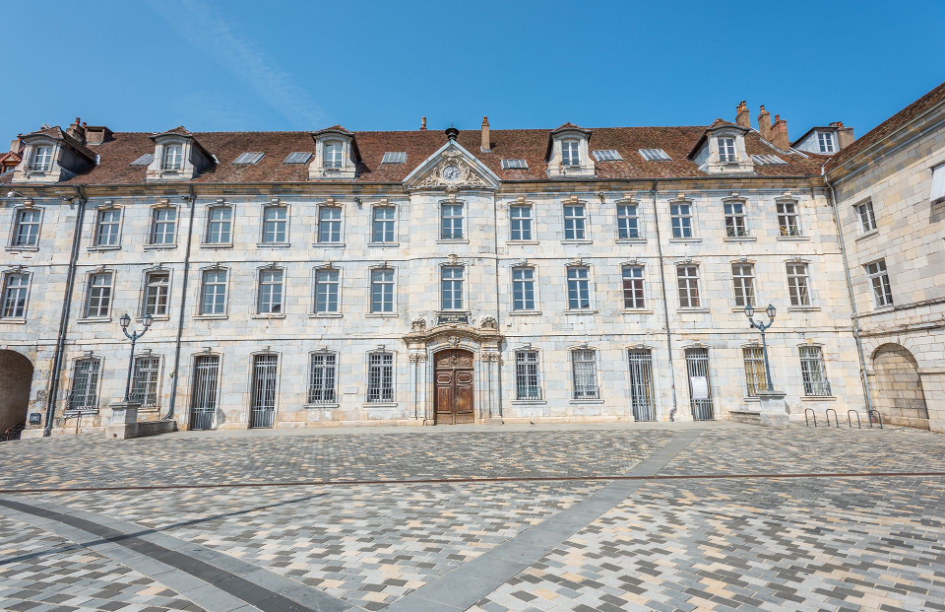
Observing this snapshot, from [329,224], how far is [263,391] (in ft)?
23.7

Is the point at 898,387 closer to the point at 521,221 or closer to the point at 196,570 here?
the point at 521,221

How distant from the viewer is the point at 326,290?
19375mm

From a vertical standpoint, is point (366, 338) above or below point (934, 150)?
below

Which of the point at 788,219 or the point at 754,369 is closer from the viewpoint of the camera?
the point at 754,369

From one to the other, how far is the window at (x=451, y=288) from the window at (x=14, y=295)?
16529mm

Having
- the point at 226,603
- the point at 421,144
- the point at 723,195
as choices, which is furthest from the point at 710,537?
the point at 421,144

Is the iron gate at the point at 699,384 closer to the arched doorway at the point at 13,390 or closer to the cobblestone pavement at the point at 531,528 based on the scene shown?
the cobblestone pavement at the point at 531,528

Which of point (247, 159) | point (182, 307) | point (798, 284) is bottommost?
point (182, 307)

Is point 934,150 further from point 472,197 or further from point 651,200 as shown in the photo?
point 472,197

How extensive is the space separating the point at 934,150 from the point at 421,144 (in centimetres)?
1945

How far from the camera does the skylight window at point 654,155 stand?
863 inches

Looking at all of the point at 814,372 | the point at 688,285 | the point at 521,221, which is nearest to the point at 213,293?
the point at 521,221

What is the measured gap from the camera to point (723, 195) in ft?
65.8

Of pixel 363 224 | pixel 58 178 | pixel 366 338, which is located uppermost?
pixel 58 178
